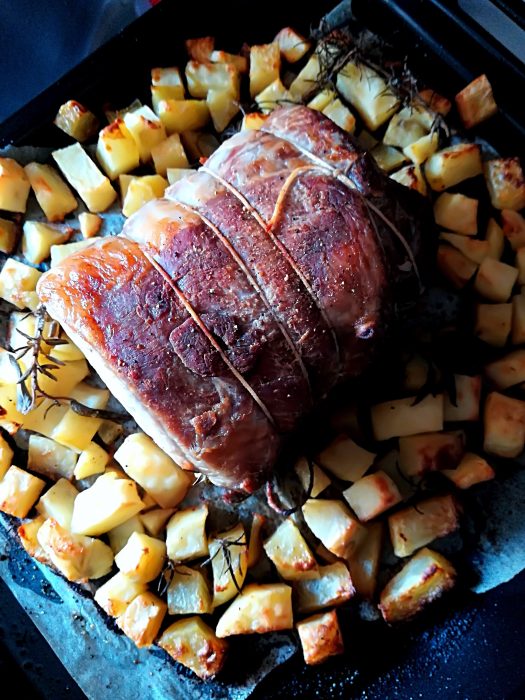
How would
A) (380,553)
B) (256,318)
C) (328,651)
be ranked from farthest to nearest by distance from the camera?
(380,553) → (328,651) → (256,318)

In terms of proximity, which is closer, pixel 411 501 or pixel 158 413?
pixel 158 413

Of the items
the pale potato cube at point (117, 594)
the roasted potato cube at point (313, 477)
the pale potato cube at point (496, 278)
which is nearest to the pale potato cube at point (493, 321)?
the pale potato cube at point (496, 278)

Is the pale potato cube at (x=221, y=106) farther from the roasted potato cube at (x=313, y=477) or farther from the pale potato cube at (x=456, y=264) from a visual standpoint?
the roasted potato cube at (x=313, y=477)

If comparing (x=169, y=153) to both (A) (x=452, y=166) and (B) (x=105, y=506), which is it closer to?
(A) (x=452, y=166)

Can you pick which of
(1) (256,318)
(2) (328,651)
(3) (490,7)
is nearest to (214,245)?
(1) (256,318)

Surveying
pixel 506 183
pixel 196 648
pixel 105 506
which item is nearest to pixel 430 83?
pixel 506 183

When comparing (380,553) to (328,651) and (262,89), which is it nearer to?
(328,651)

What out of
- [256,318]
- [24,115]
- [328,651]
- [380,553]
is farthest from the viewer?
[24,115]
